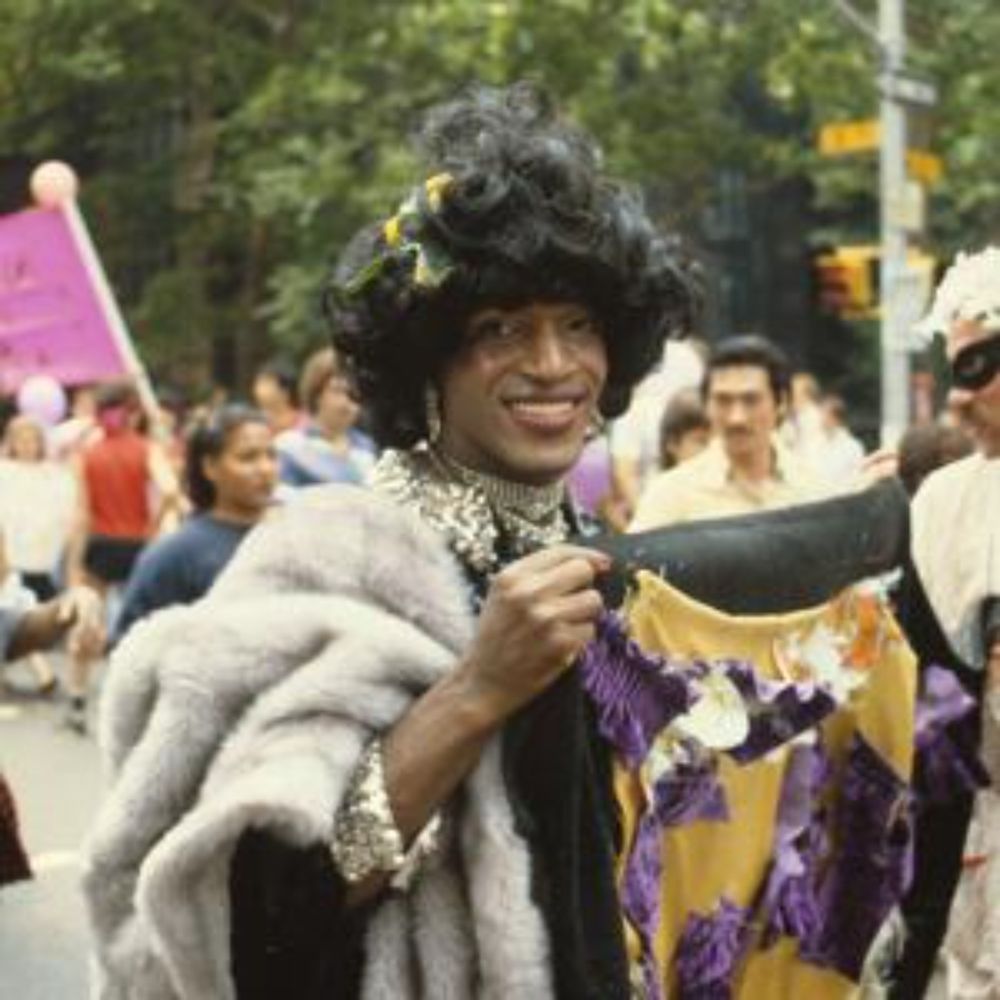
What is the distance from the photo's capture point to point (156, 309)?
Answer: 86.2ft

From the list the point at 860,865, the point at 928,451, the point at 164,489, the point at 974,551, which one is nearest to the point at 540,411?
the point at 860,865

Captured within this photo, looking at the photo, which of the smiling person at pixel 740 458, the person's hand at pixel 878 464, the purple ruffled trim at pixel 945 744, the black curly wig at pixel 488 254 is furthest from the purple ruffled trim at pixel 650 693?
the smiling person at pixel 740 458

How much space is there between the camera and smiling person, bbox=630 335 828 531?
7500mm

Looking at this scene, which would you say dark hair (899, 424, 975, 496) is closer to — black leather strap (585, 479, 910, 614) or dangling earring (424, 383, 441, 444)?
black leather strap (585, 479, 910, 614)

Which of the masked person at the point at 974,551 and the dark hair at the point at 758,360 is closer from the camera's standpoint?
the masked person at the point at 974,551

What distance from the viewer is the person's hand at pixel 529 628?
7.62 ft

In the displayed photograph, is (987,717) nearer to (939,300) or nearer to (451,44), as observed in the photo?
(939,300)

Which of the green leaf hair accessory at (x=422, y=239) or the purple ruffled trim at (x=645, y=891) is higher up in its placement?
the green leaf hair accessory at (x=422, y=239)

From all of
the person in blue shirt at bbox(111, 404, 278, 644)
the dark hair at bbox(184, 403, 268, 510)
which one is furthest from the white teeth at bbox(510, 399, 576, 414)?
the dark hair at bbox(184, 403, 268, 510)

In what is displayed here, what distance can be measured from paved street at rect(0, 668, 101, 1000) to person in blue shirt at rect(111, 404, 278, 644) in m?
0.95

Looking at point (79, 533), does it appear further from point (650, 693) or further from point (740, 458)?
point (650, 693)

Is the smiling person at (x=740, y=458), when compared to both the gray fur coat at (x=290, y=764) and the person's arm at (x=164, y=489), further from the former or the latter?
the person's arm at (x=164, y=489)

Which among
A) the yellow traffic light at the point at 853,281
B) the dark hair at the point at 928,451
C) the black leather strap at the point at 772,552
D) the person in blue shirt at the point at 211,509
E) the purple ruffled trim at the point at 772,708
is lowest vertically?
the yellow traffic light at the point at 853,281

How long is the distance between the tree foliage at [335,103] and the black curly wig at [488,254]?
1706 cm
